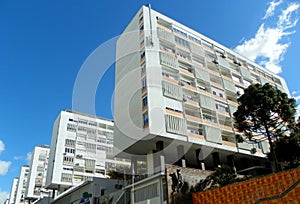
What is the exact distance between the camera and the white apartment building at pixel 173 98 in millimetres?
25047

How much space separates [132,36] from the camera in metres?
32.1

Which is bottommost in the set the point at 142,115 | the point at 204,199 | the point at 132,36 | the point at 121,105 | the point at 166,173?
the point at 204,199

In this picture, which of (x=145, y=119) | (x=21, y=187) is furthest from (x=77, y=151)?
(x=21, y=187)

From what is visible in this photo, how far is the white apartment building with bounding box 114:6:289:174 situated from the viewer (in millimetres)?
25047

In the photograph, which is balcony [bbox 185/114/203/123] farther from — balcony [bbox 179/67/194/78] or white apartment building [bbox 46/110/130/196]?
white apartment building [bbox 46/110/130/196]

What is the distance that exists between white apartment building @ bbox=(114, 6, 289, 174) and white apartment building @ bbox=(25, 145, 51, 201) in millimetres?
40634

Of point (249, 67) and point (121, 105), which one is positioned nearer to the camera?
point (121, 105)

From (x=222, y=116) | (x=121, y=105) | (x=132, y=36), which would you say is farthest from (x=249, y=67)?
(x=121, y=105)

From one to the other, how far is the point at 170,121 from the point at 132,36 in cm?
1364

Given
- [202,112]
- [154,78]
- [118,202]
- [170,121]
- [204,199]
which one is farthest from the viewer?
[202,112]

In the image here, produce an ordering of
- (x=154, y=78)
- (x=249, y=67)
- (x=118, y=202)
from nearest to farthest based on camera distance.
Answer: (x=118, y=202)
(x=154, y=78)
(x=249, y=67)

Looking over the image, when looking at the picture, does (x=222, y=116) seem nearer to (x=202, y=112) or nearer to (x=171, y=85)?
(x=202, y=112)

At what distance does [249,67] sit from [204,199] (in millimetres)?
29967

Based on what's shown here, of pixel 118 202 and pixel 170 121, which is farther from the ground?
pixel 170 121
